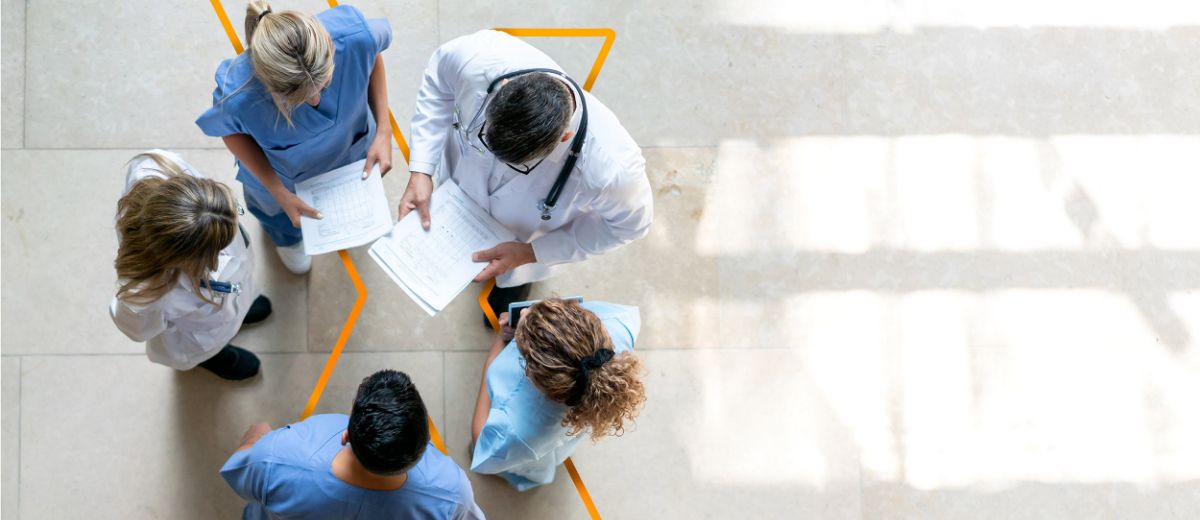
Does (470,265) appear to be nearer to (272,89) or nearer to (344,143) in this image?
(344,143)

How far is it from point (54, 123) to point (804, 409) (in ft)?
11.2

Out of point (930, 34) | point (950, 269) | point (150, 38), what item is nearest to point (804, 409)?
point (950, 269)

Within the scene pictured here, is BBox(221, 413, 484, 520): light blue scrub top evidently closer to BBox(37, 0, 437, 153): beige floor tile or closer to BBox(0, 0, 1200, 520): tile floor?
BBox(0, 0, 1200, 520): tile floor

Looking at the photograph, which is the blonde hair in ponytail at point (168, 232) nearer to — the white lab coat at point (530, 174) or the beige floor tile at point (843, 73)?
the white lab coat at point (530, 174)

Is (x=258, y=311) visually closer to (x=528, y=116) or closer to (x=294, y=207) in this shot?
(x=294, y=207)

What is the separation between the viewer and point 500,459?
266 centimetres

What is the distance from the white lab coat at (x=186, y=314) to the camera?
2.44 metres

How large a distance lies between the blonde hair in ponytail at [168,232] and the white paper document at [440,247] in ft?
1.87

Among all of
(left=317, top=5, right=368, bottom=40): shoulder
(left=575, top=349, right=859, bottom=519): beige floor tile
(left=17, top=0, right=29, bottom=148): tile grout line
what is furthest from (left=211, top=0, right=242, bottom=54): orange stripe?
(left=575, top=349, right=859, bottom=519): beige floor tile

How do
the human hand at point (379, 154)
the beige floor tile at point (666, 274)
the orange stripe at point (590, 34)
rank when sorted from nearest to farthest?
1. the human hand at point (379, 154)
2. the beige floor tile at point (666, 274)
3. the orange stripe at point (590, 34)

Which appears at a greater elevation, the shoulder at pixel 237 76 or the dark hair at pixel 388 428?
the shoulder at pixel 237 76

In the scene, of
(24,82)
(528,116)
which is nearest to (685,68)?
(528,116)

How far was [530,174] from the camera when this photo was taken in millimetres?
2477

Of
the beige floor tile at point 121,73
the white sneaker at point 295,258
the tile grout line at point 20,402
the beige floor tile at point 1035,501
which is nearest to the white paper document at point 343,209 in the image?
the white sneaker at point 295,258
